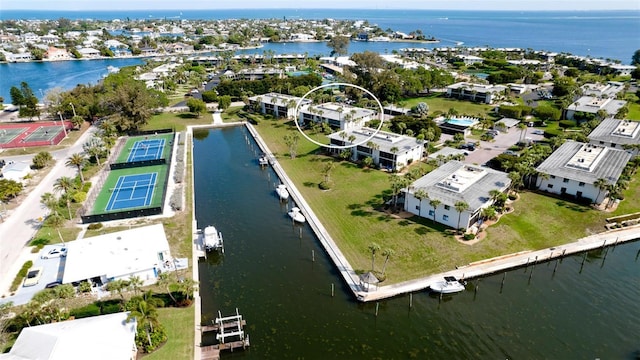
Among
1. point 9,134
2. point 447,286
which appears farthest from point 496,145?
point 9,134

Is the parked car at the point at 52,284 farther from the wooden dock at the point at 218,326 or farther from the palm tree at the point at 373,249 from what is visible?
the palm tree at the point at 373,249

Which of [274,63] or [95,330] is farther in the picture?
[274,63]

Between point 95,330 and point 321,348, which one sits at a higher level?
point 95,330

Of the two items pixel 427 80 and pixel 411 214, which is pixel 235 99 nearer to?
pixel 427 80

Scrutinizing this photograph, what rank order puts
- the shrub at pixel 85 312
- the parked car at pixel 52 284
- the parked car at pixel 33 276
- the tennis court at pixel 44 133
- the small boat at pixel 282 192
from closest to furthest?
the shrub at pixel 85 312
the parked car at pixel 52 284
the parked car at pixel 33 276
the small boat at pixel 282 192
the tennis court at pixel 44 133

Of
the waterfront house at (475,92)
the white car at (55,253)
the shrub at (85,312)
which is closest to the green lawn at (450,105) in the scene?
the waterfront house at (475,92)

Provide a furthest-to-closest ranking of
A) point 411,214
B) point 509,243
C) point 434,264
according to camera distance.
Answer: point 411,214, point 509,243, point 434,264

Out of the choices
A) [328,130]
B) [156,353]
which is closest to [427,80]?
[328,130]
